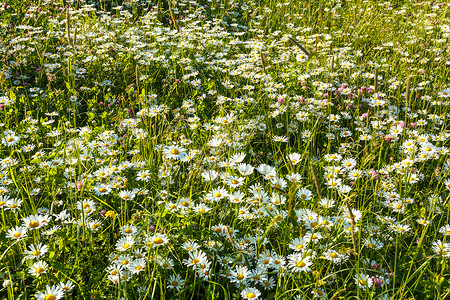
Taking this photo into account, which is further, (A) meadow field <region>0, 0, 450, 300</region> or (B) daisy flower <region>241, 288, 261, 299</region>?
(A) meadow field <region>0, 0, 450, 300</region>

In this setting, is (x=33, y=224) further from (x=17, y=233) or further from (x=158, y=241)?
(x=158, y=241)

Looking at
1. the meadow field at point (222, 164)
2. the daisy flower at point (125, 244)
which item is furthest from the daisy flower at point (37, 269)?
the daisy flower at point (125, 244)

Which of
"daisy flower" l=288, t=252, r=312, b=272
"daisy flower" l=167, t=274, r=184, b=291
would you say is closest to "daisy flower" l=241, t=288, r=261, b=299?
"daisy flower" l=288, t=252, r=312, b=272

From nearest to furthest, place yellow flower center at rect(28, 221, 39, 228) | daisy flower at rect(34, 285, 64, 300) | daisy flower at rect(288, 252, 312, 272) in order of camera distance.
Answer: daisy flower at rect(34, 285, 64, 300) → daisy flower at rect(288, 252, 312, 272) → yellow flower center at rect(28, 221, 39, 228)

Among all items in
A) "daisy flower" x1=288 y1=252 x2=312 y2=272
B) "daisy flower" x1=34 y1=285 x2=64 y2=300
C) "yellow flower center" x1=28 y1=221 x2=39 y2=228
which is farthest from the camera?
"yellow flower center" x1=28 y1=221 x2=39 y2=228

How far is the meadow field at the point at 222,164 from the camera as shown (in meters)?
1.69

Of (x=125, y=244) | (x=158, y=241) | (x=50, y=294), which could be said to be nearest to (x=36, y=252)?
(x=50, y=294)

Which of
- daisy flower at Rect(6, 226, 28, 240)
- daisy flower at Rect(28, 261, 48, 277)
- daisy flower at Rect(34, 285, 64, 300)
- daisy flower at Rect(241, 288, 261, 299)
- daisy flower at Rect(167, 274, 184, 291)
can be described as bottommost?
daisy flower at Rect(167, 274, 184, 291)

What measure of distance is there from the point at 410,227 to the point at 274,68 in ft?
7.23

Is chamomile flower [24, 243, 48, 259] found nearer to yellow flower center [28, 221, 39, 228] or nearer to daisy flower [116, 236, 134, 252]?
yellow flower center [28, 221, 39, 228]

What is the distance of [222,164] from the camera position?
217 cm

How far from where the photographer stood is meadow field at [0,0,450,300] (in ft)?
5.54

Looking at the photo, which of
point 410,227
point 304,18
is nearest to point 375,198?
point 410,227

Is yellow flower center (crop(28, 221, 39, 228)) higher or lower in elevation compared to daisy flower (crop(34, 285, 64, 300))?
higher
